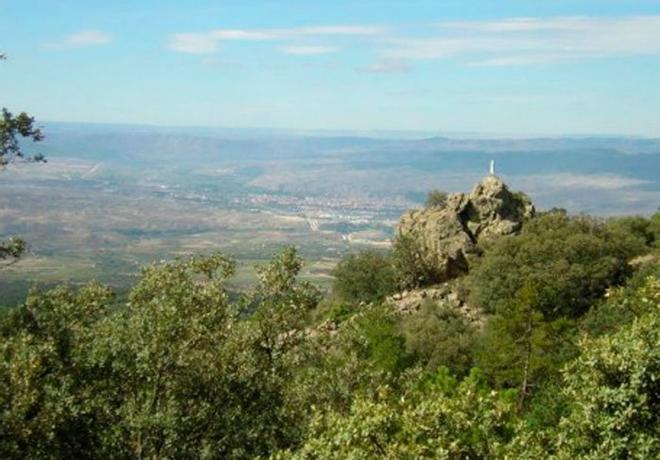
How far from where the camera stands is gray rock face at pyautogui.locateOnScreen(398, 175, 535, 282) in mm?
50531

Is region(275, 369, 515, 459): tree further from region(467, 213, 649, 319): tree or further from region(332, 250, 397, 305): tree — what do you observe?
region(332, 250, 397, 305): tree

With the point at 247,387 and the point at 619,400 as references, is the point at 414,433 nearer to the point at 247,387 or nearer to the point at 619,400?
the point at 619,400

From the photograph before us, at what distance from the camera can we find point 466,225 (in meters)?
52.2

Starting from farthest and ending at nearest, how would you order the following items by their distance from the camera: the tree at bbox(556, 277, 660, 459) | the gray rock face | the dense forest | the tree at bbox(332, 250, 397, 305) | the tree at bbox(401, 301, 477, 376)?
the tree at bbox(332, 250, 397, 305) < the gray rock face < the tree at bbox(401, 301, 477, 376) < the dense forest < the tree at bbox(556, 277, 660, 459)

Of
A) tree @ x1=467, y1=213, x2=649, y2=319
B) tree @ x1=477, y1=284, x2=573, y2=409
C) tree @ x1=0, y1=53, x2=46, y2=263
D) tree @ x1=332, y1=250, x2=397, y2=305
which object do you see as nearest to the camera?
tree @ x1=0, y1=53, x2=46, y2=263

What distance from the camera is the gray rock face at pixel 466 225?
50.5 metres

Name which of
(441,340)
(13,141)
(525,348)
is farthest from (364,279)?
(13,141)

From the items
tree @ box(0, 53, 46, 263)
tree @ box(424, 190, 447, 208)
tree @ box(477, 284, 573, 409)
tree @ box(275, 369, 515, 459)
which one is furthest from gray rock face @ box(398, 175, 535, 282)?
tree @ box(275, 369, 515, 459)

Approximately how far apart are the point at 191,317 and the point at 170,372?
1.16 m

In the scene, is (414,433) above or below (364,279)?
above

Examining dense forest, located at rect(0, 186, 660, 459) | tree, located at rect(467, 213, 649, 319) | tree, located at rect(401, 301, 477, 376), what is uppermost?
dense forest, located at rect(0, 186, 660, 459)

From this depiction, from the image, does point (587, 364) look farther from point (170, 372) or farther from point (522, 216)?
point (522, 216)

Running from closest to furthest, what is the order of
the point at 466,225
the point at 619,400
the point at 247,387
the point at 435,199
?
1. the point at 619,400
2. the point at 247,387
3. the point at 466,225
4. the point at 435,199

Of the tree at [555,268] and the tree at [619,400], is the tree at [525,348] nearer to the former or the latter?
the tree at [555,268]
